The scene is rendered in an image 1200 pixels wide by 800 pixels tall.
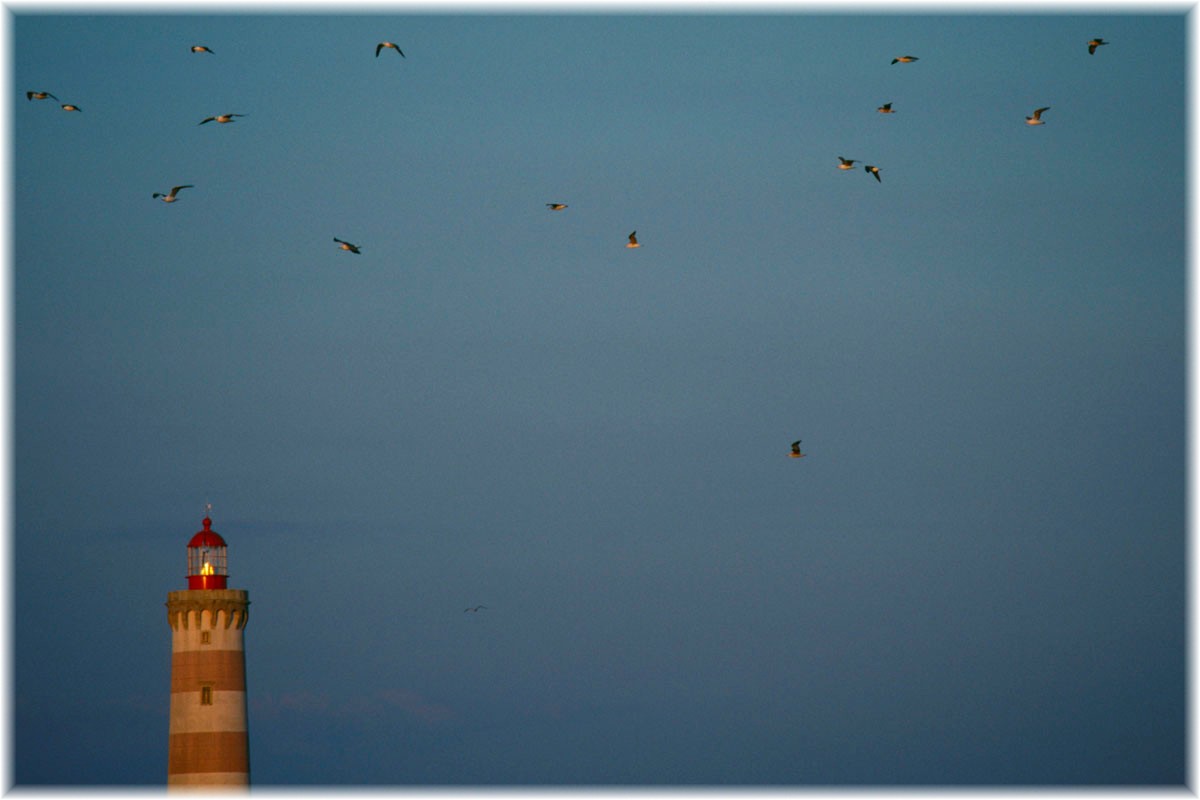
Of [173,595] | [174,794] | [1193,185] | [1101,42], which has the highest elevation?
[1101,42]

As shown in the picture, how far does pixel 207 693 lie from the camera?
101 meters

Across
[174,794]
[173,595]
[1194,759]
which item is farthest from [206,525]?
[1194,759]

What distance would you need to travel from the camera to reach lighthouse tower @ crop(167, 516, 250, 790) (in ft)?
331

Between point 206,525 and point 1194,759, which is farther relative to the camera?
point 206,525

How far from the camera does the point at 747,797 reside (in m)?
70.6

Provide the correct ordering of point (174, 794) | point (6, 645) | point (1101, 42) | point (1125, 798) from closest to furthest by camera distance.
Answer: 1. point (1125, 798)
2. point (6, 645)
3. point (1101, 42)
4. point (174, 794)

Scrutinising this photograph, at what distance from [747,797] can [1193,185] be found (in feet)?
69.0

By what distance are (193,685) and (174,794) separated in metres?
3.94

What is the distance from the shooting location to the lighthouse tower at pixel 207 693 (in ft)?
331

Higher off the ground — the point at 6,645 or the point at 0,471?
the point at 0,471

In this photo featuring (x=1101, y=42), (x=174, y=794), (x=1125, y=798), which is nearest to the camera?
(x=1125, y=798)

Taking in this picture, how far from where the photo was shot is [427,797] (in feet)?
246

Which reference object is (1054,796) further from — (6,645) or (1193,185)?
(6,645)

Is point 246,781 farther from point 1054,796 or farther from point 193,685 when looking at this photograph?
point 1054,796
